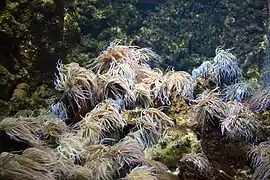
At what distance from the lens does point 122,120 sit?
3793 millimetres

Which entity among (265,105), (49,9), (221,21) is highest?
(49,9)

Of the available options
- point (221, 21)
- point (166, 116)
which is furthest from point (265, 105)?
point (221, 21)

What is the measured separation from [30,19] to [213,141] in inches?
99.5

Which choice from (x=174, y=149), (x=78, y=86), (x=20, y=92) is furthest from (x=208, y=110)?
(x=20, y=92)

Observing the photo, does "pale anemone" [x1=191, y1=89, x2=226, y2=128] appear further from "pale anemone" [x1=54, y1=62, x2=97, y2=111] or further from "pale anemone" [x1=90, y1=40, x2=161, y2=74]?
"pale anemone" [x1=54, y1=62, x2=97, y2=111]

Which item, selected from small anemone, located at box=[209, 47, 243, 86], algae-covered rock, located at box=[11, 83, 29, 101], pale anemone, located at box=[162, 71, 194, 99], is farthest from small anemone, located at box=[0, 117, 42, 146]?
small anemone, located at box=[209, 47, 243, 86]

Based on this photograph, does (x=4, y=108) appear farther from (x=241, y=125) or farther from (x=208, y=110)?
(x=241, y=125)

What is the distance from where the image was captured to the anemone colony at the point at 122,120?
9.96 feet

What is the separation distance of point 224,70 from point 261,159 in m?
1.51

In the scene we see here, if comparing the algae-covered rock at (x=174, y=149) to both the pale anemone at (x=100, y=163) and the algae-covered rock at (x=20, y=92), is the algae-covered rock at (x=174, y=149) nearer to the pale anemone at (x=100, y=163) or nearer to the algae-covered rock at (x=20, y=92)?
the pale anemone at (x=100, y=163)

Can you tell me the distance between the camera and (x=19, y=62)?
4.26 metres

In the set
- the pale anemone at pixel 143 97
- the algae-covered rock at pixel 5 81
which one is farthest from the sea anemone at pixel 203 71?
the algae-covered rock at pixel 5 81

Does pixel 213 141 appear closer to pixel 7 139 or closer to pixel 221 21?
pixel 7 139

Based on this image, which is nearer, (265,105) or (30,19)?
(265,105)
